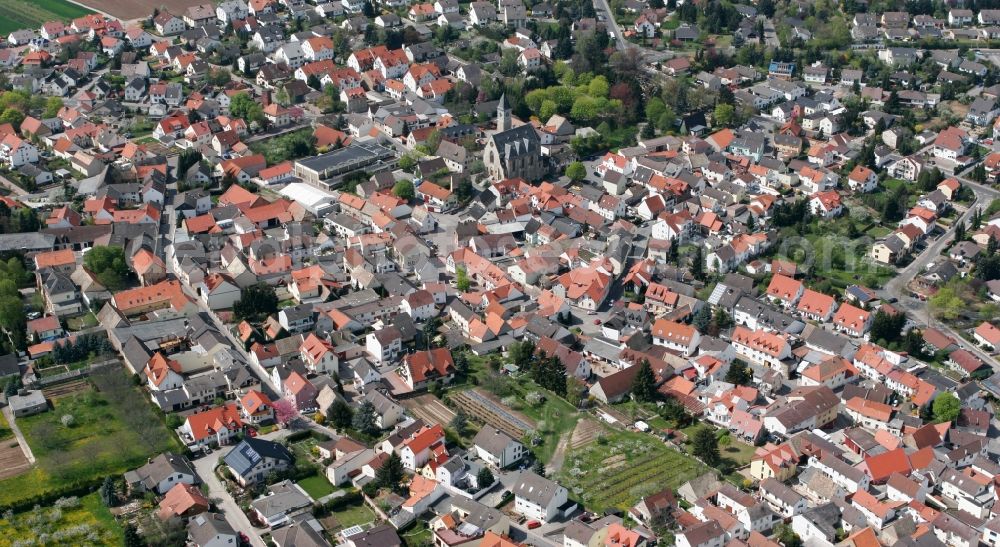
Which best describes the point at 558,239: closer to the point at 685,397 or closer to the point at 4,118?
the point at 685,397

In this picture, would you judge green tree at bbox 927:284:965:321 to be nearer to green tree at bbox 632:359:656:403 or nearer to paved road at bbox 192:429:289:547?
green tree at bbox 632:359:656:403

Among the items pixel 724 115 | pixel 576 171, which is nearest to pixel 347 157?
pixel 576 171

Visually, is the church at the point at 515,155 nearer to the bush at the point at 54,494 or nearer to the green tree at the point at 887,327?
the green tree at the point at 887,327

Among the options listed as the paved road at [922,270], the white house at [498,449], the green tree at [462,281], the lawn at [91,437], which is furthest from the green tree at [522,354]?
the paved road at [922,270]

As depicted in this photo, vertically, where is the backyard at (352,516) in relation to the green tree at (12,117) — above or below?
above

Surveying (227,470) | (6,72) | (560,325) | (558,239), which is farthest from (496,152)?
(6,72)

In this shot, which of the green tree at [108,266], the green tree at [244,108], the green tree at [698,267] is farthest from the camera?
the green tree at [244,108]
